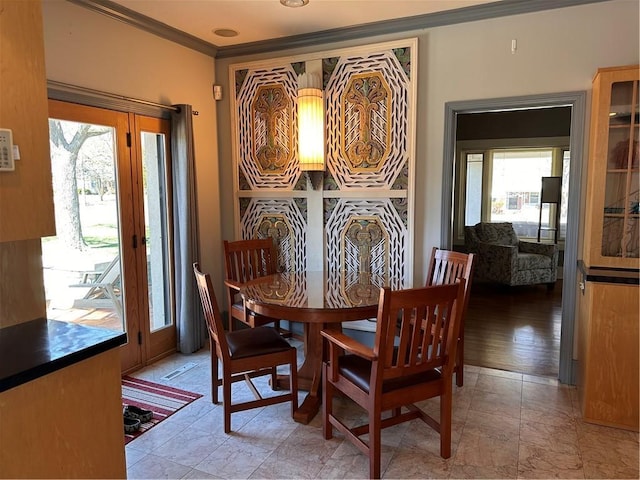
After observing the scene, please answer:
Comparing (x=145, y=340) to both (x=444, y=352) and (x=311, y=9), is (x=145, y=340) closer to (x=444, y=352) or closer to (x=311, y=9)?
(x=444, y=352)

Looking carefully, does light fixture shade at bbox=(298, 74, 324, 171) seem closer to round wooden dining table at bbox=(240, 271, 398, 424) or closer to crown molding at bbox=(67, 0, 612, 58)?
crown molding at bbox=(67, 0, 612, 58)

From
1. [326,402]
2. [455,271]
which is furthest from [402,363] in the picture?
[455,271]

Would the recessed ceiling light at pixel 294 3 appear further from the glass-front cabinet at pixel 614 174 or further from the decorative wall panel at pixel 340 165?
the glass-front cabinet at pixel 614 174

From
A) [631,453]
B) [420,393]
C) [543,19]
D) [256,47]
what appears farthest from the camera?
[256,47]

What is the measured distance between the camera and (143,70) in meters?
3.51

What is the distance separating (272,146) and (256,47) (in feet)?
2.96

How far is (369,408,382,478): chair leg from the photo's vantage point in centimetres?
214

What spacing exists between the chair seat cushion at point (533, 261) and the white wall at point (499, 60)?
3.01 meters

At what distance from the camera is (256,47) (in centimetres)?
409

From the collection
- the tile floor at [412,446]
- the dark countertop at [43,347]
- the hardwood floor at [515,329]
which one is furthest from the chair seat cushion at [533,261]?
the dark countertop at [43,347]

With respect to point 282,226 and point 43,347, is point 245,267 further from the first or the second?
point 43,347

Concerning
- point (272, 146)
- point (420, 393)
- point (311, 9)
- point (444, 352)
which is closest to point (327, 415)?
point (420, 393)

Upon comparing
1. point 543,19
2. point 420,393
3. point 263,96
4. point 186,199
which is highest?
point 543,19

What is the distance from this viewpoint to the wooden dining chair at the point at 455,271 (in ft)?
10.0
